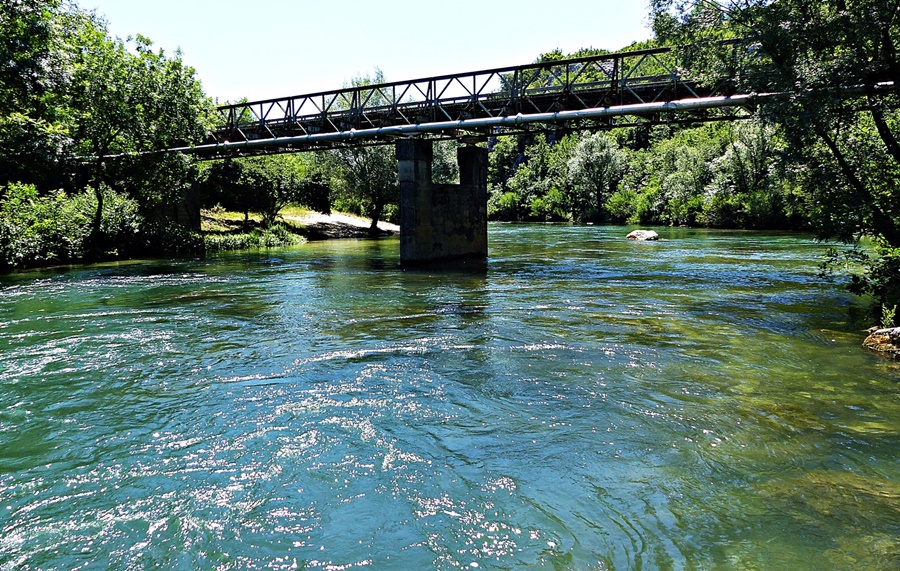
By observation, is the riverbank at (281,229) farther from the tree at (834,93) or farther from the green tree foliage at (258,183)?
the tree at (834,93)

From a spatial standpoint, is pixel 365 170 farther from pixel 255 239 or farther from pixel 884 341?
pixel 884 341

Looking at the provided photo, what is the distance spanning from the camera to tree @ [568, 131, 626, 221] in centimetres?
7538

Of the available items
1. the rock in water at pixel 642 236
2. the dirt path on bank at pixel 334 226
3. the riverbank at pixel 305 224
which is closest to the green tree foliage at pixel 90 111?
the riverbank at pixel 305 224

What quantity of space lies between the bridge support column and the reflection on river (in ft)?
38.7

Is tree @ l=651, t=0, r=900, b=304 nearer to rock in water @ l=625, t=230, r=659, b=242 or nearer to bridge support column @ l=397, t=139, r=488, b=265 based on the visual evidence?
bridge support column @ l=397, t=139, r=488, b=265

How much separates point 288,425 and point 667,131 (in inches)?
4556

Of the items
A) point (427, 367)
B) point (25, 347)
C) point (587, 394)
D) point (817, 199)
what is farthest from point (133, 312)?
point (817, 199)

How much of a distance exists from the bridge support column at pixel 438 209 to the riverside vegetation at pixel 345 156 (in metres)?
11.8

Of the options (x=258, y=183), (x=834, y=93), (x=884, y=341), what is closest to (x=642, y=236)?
(x=834, y=93)

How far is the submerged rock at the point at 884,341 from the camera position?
31.4 ft

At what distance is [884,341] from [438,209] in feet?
62.4

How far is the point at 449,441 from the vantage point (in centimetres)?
636

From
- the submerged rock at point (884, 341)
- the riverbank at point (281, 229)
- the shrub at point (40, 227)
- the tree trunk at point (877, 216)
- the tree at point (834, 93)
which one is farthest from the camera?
the riverbank at point (281, 229)

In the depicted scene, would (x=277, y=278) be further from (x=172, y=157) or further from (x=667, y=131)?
(x=667, y=131)
